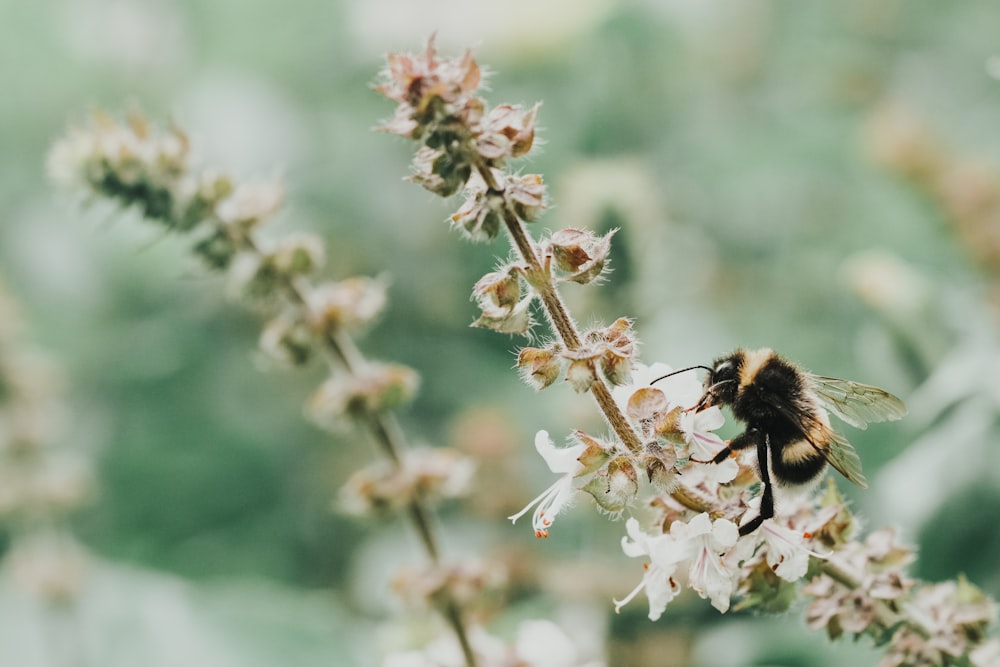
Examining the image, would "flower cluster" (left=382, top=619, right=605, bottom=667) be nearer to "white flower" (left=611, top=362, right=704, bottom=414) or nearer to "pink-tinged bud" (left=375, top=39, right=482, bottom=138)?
"white flower" (left=611, top=362, right=704, bottom=414)

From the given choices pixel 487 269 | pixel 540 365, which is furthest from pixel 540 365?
pixel 487 269

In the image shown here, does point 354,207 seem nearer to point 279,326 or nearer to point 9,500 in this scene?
point 9,500

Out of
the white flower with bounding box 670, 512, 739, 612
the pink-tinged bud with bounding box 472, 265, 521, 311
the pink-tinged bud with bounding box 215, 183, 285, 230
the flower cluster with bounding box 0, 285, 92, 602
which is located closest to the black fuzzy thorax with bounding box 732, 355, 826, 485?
the white flower with bounding box 670, 512, 739, 612

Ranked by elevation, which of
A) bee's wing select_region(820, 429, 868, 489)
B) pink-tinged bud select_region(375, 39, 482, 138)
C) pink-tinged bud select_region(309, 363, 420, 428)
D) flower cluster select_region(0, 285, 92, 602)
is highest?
flower cluster select_region(0, 285, 92, 602)

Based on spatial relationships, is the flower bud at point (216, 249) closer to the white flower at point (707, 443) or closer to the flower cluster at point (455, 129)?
the flower cluster at point (455, 129)

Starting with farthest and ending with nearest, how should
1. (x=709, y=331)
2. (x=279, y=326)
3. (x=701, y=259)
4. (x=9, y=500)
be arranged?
(x=701, y=259)
(x=9, y=500)
(x=709, y=331)
(x=279, y=326)

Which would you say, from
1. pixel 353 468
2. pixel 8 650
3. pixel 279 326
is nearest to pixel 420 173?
pixel 279 326
